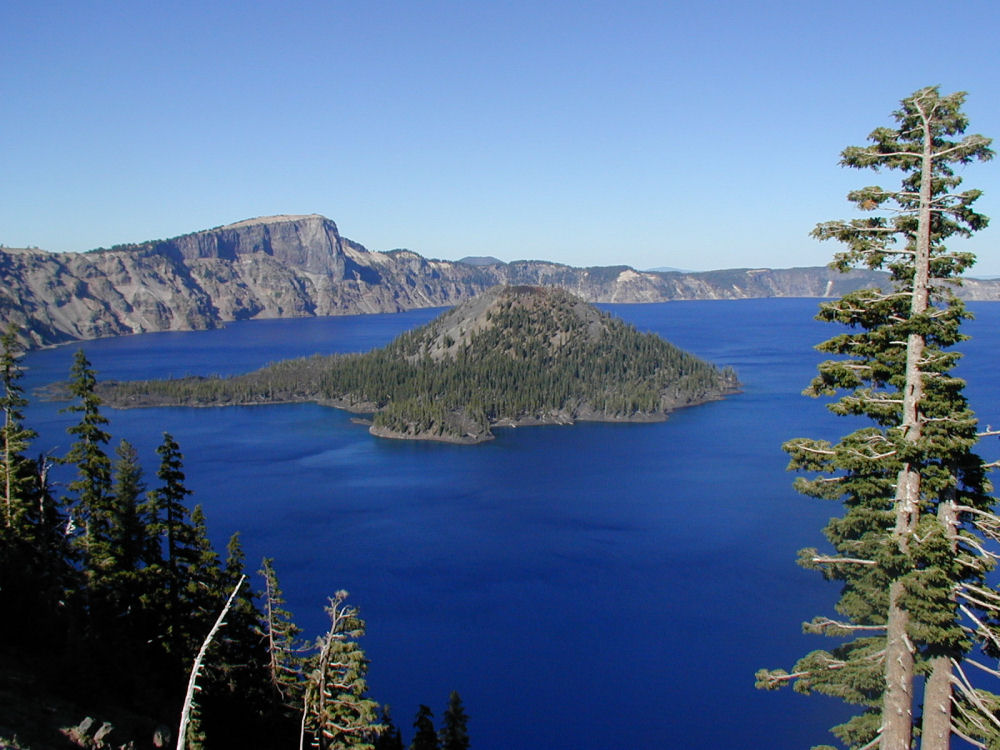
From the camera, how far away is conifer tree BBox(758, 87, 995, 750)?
11.1 meters

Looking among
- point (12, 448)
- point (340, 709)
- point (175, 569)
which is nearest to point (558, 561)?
point (175, 569)

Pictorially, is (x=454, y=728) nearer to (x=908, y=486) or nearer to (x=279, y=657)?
(x=279, y=657)

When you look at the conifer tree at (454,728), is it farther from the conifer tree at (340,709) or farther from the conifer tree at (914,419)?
the conifer tree at (914,419)

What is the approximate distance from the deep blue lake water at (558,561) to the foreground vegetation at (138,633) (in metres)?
14.3

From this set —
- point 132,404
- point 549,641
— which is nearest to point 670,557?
point 549,641

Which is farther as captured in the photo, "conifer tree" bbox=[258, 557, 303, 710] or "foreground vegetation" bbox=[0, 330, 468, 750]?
"conifer tree" bbox=[258, 557, 303, 710]

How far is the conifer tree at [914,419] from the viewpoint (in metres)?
11.1

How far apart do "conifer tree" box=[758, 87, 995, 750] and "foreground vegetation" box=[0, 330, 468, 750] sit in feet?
41.7

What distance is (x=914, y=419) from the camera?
37.8ft

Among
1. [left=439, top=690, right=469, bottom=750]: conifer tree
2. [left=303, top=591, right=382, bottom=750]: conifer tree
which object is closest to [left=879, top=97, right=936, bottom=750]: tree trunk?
[left=303, top=591, right=382, bottom=750]: conifer tree

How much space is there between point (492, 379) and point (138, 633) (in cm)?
10945

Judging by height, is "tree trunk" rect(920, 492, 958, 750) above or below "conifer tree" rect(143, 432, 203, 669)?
above

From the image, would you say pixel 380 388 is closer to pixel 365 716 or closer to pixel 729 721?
pixel 729 721

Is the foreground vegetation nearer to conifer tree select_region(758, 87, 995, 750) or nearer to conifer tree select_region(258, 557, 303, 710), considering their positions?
conifer tree select_region(258, 557, 303, 710)
